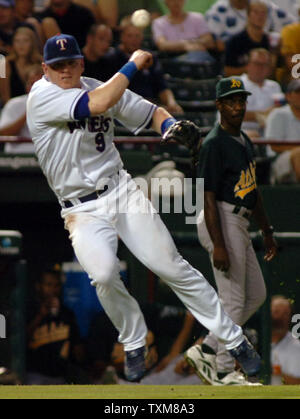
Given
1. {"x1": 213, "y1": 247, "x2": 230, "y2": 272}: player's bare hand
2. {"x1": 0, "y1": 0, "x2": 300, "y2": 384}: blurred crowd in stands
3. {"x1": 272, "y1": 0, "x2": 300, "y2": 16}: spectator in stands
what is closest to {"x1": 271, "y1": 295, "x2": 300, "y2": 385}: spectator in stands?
{"x1": 0, "y1": 0, "x2": 300, "y2": 384}: blurred crowd in stands

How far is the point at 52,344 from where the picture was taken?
5773 millimetres

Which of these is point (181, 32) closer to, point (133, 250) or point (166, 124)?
point (166, 124)

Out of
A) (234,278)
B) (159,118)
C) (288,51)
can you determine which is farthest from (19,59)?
(234,278)

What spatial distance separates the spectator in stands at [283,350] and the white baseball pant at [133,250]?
1.04 metres

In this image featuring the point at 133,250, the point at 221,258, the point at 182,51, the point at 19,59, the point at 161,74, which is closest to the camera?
the point at 133,250

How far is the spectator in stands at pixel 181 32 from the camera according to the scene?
25.0ft

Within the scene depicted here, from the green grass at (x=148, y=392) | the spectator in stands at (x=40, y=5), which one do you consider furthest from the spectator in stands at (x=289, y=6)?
the green grass at (x=148, y=392)

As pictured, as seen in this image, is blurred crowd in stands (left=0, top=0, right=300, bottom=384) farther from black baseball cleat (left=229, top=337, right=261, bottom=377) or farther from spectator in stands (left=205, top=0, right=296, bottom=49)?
black baseball cleat (left=229, top=337, right=261, bottom=377)

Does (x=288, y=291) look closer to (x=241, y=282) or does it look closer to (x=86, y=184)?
(x=241, y=282)

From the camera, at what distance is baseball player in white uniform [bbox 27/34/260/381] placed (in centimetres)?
450

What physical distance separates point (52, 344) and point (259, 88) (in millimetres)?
2985

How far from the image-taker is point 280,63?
7.80m
